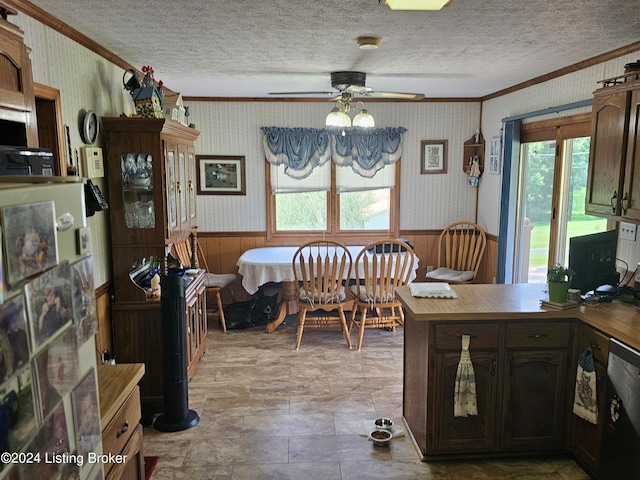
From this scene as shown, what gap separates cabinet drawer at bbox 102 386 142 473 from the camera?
161cm

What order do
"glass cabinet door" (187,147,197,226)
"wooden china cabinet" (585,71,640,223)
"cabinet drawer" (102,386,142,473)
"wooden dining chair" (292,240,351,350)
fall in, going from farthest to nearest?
1. "wooden dining chair" (292,240,351,350)
2. "glass cabinet door" (187,147,197,226)
3. "wooden china cabinet" (585,71,640,223)
4. "cabinet drawer" (102,386,142,473)

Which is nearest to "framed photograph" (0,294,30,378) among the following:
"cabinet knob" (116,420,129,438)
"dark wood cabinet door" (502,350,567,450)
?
"cabinet knob" (116,420,129,438)

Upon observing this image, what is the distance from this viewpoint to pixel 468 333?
246 cm

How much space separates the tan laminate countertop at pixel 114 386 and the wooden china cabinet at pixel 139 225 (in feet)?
3.96

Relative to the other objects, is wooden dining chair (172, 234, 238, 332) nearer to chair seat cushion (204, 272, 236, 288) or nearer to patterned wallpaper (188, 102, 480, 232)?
chair seat cushion (204, 272, 236, 288)

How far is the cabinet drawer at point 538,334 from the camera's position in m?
2.48

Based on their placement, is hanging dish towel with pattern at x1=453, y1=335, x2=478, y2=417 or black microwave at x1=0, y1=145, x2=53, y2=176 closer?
black microwave at x1=0, y1=145, x2=53, y2=176

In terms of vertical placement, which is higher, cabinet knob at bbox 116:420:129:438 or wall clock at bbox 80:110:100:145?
wall clock at bbox 80:110:100:145

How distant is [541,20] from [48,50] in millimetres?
2504

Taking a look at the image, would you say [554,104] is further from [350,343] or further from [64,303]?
[64,303]

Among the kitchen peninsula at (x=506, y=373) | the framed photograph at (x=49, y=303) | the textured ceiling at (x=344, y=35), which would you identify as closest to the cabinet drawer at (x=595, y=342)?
the kitchen peninsula at (x=506, y=373)

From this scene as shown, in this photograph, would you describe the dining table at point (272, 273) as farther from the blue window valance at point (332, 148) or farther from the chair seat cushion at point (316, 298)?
the blue window valance at point (332, 148)

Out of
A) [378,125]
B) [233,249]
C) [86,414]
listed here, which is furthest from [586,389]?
[233,249]

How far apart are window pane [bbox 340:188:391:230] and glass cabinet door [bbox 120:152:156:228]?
2.71 metres
